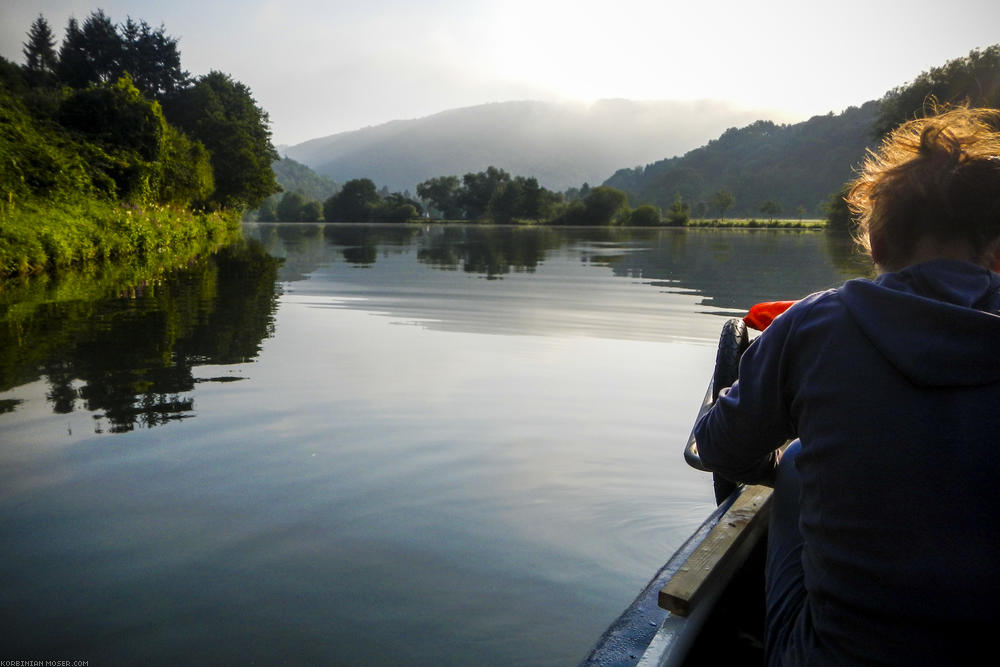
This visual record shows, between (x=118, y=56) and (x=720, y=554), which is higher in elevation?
(x=118, y=56)

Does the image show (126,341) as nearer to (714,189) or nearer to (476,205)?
(476,205)

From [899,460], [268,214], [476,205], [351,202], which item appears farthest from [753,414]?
[268,214]

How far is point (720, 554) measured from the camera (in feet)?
6.47

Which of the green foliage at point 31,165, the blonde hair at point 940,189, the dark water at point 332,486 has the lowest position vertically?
the dark water at point 332,486

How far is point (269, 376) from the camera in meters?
6.43

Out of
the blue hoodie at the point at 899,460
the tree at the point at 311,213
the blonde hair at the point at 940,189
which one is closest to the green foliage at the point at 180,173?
the blonde hair at the point at 940,189

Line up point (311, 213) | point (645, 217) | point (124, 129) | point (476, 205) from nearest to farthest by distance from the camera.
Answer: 1. point (124, 129)
2. point (645, 217)
3. point (476, 205)
4. point (311, 213)

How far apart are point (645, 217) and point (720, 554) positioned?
331 feet

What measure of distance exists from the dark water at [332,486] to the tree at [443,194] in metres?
130

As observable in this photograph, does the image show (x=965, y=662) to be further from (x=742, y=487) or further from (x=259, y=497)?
(x=259, y=497)

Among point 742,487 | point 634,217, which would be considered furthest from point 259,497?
point 634,217

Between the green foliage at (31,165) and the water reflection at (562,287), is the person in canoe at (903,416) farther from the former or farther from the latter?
the green foliage at (31,165)

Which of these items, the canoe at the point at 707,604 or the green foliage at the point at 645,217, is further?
the green foliage at the point at 645,217

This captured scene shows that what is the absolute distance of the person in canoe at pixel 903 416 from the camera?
48.2 inches
